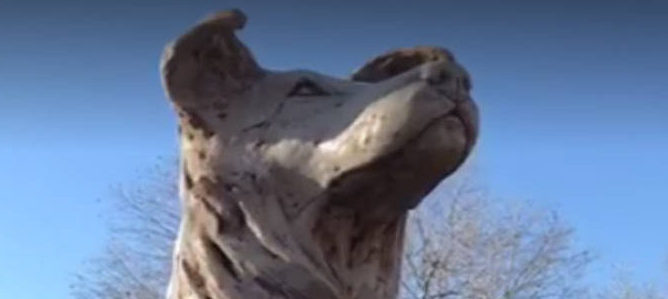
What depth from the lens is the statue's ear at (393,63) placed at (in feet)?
7.20

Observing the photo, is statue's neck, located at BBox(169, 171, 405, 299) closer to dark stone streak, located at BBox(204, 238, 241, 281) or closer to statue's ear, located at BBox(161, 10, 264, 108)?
dark stone streak, located at BBox(204, 238, 241, 281)

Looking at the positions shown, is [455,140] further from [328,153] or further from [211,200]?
[211,200]

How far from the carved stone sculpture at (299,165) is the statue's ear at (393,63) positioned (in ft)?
0.07

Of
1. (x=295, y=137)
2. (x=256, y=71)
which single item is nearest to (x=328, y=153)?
(x=295, y=137)

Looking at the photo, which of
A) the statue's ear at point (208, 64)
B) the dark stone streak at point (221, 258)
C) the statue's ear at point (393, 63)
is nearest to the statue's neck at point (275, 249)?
the dark stone streak at point (221, 258)

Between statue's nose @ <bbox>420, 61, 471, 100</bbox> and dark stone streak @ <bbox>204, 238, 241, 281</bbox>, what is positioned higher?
statue's nose @ <bbox>420, 61, 471, 100</bbox>

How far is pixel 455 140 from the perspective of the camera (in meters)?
1.97

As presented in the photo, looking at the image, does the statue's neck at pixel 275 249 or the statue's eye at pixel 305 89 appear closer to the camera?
the statue's neck at pixel 275 249

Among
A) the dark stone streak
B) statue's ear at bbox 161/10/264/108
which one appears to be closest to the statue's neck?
the dark stone streak

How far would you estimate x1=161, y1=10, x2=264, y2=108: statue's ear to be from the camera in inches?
82.6

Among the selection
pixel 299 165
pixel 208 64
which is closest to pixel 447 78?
pixel 299 165

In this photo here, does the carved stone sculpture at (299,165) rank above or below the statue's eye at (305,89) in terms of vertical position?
below

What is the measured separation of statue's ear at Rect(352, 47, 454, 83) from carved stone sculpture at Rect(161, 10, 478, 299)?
0.8 inches

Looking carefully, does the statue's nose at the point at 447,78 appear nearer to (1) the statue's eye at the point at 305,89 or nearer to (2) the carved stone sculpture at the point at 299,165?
(2) the carved stone sculpture at the point at 299,165
